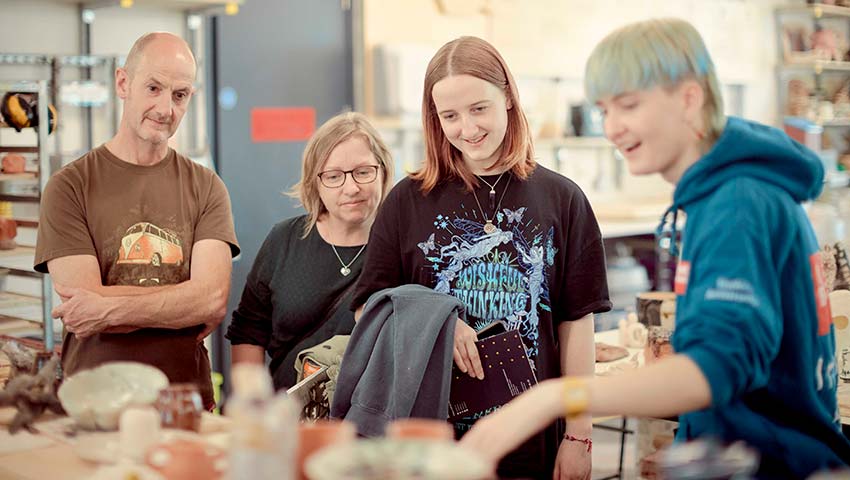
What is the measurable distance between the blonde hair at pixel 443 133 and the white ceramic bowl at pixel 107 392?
788 millimetres

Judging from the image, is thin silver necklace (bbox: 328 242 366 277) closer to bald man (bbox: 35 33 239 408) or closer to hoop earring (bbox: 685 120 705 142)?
bald man (bbox: 35 33 239 408)

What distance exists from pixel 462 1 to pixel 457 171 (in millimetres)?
3886

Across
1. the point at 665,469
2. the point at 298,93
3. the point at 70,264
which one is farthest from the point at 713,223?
the point at 298,93

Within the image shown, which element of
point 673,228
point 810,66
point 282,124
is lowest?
point 673,228

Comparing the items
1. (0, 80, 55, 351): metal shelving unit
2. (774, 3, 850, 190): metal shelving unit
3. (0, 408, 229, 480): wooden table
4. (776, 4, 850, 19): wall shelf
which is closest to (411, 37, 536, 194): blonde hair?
(0, 408, 229, 480): wooden table

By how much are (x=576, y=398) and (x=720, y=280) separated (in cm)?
Result: 27

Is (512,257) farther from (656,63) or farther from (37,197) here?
(37,197)

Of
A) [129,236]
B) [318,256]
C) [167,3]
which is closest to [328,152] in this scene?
[318,256]

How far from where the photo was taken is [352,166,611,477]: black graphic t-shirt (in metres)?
2.23

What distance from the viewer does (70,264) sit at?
2.50 meters

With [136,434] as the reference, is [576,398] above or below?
above

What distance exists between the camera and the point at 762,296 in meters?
1.43

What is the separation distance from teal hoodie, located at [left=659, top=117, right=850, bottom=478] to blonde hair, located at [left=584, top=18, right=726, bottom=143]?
6cm

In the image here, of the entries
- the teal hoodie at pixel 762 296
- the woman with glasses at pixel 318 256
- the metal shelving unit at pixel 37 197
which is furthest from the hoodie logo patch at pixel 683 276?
the metal shelving unit at pixel 37 197
